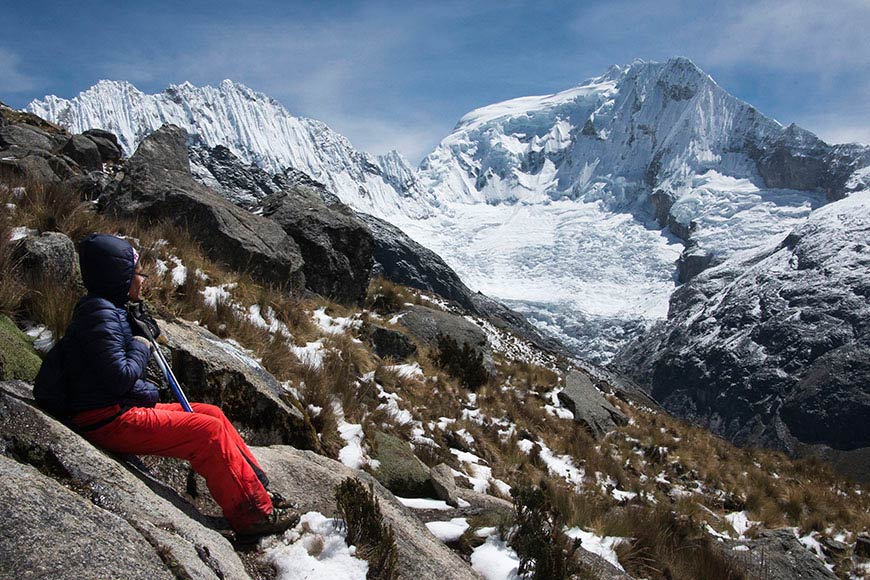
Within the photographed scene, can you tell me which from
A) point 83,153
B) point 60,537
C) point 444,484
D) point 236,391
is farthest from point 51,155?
point 60,537

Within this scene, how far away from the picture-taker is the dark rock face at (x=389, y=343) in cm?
1205

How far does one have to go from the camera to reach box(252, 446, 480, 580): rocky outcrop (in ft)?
13.6

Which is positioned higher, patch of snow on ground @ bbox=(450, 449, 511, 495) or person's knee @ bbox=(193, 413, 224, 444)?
person's knee @ bbox=(193, 413, 224, 444)

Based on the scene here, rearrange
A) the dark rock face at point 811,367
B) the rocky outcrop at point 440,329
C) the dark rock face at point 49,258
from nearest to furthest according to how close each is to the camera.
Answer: the dark rock face at point 49,258
the rocky outcrop at point 440,329
the dark rock face at point 811,367

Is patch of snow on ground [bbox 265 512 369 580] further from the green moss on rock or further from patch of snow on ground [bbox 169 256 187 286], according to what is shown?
patch of snow on ground [bbox 169 256 187 286]

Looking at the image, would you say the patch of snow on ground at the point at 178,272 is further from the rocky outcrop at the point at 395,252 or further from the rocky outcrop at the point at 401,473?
the rocky outcrop at the point at 395,252

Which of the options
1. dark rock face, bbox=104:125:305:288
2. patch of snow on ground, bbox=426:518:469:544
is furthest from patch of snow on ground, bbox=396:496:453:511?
dark rock face, bbox=104:125:305:288

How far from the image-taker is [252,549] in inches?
146

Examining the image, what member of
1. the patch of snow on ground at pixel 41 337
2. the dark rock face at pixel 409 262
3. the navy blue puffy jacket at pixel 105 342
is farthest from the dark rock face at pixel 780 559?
the dark rock face at pixel 409 262

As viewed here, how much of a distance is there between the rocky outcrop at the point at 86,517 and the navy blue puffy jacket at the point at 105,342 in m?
0.37

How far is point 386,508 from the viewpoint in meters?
4.69

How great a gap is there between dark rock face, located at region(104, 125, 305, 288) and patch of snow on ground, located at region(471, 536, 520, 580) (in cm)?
780

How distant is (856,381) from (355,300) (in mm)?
197498

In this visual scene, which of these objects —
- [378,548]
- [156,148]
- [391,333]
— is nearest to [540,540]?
[378,548]
